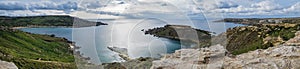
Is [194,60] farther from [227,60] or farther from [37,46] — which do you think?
[37,46]

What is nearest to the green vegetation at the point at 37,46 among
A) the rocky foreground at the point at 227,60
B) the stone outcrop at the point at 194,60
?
the stone outcrop at the point at 194,60

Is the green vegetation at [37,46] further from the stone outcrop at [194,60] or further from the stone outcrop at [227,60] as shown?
the stone outcrop at [227,60]

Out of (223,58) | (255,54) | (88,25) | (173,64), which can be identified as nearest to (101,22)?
(88,25)

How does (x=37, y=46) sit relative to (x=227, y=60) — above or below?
below

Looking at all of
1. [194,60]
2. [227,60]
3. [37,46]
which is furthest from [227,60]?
[37,46]

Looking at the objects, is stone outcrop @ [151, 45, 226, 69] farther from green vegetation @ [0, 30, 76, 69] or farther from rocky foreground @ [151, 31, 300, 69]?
green vegetation @ [0, 30, 76, 69]

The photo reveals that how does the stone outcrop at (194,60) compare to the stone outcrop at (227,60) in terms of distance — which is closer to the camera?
the stone outcrop at (227,60)

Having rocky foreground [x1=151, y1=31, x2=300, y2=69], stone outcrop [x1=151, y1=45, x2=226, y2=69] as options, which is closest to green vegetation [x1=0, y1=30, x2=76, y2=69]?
stone outcrop [x1=151, y1=45, x2=226, y2=69]

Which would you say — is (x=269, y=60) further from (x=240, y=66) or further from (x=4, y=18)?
(x=4, y=18)

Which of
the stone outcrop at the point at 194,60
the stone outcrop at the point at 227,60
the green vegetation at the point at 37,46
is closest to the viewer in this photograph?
the stone outcrop at the point at 227,60

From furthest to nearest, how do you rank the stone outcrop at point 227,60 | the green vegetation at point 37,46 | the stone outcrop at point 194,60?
1. the green vegetation at point 37,46
2. the stone outcrop at point 194,60
3. the stone outcrop at point 227,60

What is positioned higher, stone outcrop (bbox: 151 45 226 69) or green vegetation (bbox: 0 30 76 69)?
stone outcrop (bbox: 151 45 226 69)
